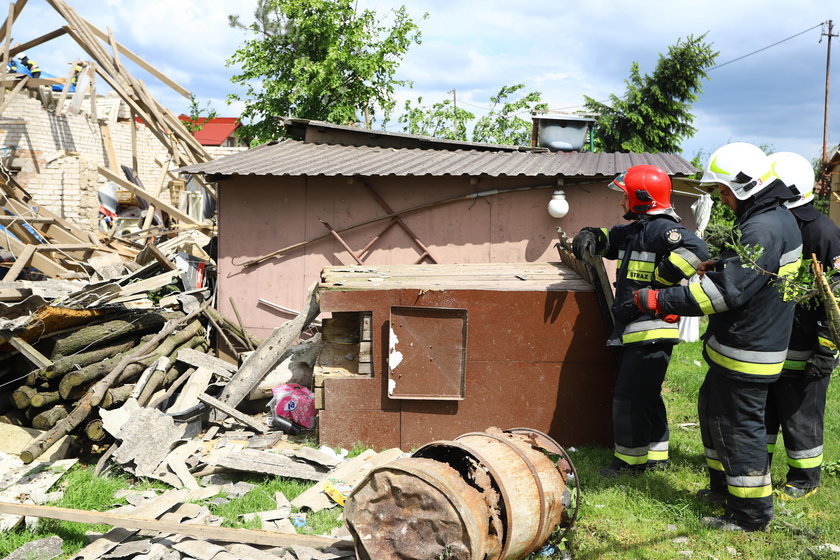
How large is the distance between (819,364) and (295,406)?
Answer: 166 inches

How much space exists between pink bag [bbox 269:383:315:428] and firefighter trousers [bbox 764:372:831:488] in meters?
3.76

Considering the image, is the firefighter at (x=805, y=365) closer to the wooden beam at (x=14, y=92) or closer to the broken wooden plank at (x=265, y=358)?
the broken wooden plank at (x=265, y=358)

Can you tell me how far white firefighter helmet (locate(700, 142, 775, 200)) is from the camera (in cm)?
401

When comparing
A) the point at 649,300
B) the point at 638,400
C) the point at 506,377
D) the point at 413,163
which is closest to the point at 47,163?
the point at 413,163

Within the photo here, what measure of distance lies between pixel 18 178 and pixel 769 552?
17.0 m

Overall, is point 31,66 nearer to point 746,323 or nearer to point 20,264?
point 20,264

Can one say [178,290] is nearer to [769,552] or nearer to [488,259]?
[488,259]

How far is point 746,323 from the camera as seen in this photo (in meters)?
3.98

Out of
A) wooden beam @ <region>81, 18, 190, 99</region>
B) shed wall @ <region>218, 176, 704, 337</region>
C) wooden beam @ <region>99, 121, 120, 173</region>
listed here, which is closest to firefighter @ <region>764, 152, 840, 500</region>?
shed wall @ <region>218, 176, 704, 337</region>

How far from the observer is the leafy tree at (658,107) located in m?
19.8

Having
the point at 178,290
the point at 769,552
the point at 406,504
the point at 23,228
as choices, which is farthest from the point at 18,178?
the point at 769,552

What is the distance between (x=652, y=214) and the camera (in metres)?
5.01

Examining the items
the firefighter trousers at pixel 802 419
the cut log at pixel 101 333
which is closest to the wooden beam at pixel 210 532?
the cut log at pixel 101 333

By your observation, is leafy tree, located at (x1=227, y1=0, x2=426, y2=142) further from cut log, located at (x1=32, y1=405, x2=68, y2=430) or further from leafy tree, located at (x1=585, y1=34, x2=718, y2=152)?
cut log, located at (x1=32, y1=405, x2=68, y2=430)
